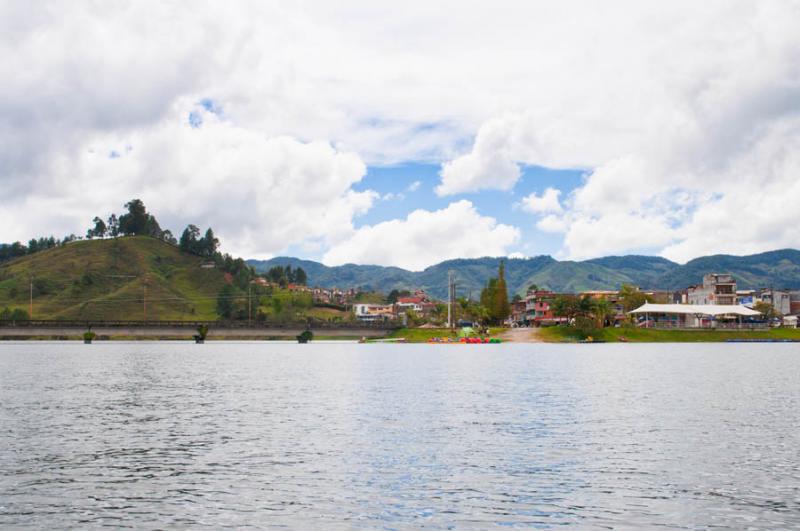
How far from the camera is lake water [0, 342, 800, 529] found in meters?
30.3

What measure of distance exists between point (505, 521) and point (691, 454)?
18750mm

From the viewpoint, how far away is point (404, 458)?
42219 millimetres

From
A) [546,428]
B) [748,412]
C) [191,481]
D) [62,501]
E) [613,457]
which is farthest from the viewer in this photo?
[748,412]

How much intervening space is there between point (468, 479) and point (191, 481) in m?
13.2

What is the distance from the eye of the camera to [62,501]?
3241 cm

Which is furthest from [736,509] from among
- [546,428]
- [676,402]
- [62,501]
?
[676,402]

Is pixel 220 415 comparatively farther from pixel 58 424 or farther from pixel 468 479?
pixel 468 479

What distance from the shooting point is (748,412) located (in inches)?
2443

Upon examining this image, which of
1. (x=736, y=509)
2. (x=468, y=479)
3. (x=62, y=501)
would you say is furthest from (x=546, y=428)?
(x=62, y=501)

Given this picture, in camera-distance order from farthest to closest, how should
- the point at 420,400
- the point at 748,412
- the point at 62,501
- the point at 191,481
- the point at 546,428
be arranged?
the point at 420,400 < the point at 748,412 < the point at 546,428 < the point at 191,481 < the point at 62,501

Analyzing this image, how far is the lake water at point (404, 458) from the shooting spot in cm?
3030

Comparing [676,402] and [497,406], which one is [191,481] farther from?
[676,402]

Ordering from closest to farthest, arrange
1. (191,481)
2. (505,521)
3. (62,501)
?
(505,521) → (62,501) → (191,481)

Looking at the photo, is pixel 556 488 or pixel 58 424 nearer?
pixel 556 488
